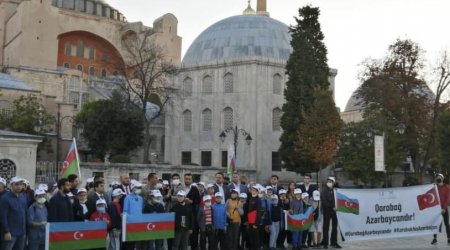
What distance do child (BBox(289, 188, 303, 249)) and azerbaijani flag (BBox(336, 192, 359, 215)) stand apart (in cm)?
92

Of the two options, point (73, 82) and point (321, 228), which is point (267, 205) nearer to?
point (321, 228)

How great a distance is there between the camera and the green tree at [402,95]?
128 ft

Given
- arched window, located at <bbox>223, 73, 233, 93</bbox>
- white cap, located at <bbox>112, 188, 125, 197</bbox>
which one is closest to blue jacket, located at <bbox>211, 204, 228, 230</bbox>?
white cap, located at <bbox>112, 188, 125, 197</bbox>

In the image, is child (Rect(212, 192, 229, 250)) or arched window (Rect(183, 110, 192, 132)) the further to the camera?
arched window (Rect(183, 110, 192, 132))

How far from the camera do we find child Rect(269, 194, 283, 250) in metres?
15.1

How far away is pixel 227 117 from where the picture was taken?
4878 centimetres

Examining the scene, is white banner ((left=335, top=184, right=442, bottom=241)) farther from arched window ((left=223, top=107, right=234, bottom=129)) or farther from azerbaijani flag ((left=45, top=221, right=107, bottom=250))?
arched window ((left=223, top=107, right=234, bottom=129))

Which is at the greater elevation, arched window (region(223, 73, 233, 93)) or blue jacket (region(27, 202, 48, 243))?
arched window (region(223, 73, 233, 93))

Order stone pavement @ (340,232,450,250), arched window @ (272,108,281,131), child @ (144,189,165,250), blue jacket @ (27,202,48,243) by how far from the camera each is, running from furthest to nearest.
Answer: arched window @ (272,108,281,131), stone pavement @ (340,232,450,250), child @ (144,189,165,250), blue jacket @ (27,202,48,243)

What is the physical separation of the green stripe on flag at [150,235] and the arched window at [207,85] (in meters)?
37.0

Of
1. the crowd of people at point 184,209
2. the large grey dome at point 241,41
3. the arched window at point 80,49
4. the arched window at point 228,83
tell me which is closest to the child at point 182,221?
the crowd of people at point 184,209

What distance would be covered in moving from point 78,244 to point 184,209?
109 inches

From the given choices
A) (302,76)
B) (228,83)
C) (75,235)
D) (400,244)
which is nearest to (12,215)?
(75,235)

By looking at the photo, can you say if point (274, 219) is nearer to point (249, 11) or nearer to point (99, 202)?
point (99, 202)
